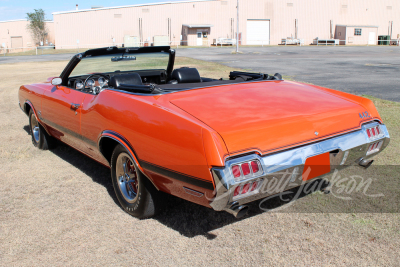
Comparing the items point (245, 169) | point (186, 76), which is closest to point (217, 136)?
point (245, 169)

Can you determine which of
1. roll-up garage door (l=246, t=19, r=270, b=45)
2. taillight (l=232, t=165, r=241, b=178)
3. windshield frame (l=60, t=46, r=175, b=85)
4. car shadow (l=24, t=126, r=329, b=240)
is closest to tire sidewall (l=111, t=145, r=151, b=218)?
car shadow (l=24, t=126, r=329, b=240)

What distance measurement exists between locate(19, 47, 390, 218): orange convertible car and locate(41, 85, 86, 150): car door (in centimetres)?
2

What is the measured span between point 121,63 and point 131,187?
5.53ft

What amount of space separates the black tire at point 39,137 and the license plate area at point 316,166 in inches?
144

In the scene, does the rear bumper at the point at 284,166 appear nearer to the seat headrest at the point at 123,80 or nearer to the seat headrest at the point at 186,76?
the seat headrest at the point at 123,80

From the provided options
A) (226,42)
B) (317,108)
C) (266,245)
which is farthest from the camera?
(226,42)

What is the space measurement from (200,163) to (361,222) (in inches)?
57.2

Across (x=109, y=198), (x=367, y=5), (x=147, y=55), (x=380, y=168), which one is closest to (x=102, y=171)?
(x=109, y=198)

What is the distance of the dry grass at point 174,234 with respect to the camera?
2.46 metres

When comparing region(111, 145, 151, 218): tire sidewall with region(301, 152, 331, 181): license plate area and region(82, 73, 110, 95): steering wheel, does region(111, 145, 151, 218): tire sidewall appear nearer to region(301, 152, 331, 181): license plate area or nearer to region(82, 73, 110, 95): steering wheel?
region(82, 73, 110, 95): steering wheel

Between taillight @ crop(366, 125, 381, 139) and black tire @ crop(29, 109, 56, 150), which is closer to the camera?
taillight @ crop(366, 125, 381, 139)

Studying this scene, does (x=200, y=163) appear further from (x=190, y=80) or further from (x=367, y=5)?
(x=367, y=5)

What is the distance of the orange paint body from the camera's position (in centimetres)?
229

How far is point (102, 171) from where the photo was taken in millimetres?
4219
